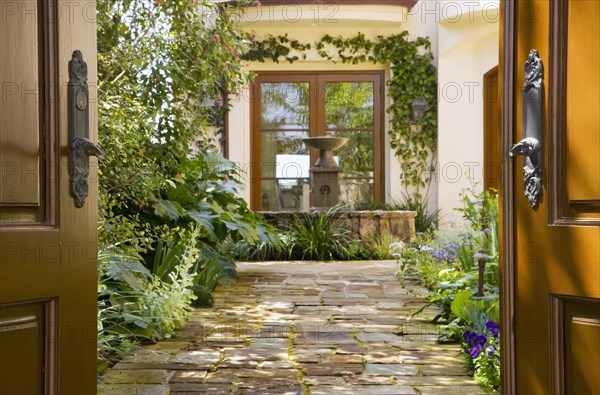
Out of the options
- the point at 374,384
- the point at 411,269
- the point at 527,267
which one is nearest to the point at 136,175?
the point at 374,384

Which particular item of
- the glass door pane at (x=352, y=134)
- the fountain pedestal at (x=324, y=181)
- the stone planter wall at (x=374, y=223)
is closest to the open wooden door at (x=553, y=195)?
the stone planter wall at (x=374, y=223)

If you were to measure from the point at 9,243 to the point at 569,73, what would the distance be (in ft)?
4.14

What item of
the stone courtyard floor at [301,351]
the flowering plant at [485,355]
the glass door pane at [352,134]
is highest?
the glass door pane at [352,134]

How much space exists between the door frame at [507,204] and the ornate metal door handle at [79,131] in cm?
97

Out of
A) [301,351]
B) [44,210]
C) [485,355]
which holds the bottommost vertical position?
[301,351]

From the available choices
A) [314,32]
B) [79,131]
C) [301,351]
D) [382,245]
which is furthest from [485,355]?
[314,32]

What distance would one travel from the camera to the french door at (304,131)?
10555 millimetres

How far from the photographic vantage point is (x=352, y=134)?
1059cm

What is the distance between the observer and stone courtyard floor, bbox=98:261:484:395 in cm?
304

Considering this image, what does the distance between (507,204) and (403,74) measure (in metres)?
8.70

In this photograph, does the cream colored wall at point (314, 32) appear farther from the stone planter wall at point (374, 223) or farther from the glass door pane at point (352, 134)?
the stone planter wall at point (374, 223)

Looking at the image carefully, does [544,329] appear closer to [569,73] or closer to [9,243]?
[569,73]

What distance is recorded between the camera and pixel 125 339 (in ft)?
12.3

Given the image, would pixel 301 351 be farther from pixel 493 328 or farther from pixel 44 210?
pixel 44 210
